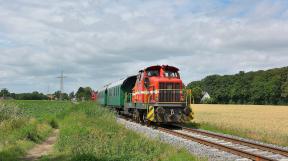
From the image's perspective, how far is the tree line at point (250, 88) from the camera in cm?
11481

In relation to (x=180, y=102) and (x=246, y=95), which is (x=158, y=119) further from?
(x=246, y=95)

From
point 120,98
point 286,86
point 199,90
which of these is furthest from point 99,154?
point 199,90

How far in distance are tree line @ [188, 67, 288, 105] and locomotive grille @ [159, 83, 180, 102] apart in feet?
277

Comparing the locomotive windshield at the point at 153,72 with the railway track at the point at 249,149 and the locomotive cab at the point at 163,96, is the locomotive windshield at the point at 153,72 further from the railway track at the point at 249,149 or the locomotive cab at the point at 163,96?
the railway track at the point at 249,149

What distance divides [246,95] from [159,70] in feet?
342

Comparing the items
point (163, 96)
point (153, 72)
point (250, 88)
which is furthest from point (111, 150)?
point (250, 88)

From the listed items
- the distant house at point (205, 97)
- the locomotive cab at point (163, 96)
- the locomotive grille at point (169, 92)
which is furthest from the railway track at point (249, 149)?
the distant house at point (205, 97)

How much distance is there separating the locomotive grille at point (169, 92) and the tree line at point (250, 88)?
8441cm

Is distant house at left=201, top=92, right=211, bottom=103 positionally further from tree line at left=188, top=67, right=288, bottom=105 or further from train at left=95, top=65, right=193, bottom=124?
train at left=95, top=65, right=193, bottom=124

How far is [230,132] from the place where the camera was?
2102 centimetres

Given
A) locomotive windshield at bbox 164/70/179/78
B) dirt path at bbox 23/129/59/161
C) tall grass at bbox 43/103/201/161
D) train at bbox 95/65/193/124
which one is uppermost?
locomotive windshield at bbox 164/70/179/78

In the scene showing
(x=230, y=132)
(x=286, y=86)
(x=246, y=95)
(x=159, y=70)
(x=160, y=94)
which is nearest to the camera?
(x=230, y=132)

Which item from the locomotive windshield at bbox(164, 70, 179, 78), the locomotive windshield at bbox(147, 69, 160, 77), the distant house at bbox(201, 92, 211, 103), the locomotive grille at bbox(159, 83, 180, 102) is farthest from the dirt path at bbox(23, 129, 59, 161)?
the distant house at bbox(201, 92, 211, 103)

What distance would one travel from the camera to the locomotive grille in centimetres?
2270
